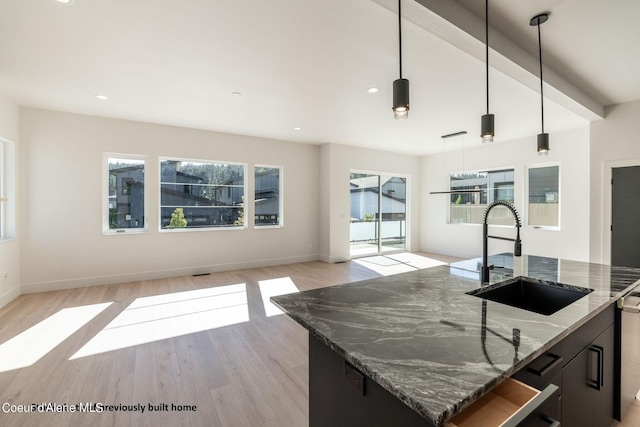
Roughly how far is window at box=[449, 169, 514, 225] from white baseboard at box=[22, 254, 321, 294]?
4438mm

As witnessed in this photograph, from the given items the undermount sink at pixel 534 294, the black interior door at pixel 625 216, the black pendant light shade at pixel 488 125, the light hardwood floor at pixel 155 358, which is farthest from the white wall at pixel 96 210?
the black interior door at pixel 625 216

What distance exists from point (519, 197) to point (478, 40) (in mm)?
5117

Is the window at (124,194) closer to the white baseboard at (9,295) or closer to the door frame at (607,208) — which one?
the white baseboard at (9,295)

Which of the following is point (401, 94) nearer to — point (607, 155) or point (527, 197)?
point (607, 155)

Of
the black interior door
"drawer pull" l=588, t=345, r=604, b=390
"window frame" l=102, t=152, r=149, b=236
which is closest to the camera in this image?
"drawer pull" l=588, t=345, r=604, b=390

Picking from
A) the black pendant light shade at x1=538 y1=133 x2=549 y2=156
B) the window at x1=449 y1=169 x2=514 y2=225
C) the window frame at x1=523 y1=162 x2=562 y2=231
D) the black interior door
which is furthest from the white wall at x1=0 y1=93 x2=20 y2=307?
the window frame at x1=523 y1=162 x2=562 y2=231

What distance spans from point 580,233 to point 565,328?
18.8 feet

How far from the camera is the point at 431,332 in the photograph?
3.61 ft

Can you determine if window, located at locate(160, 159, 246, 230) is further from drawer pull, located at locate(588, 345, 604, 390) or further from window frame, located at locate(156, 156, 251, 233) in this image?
drawer pull, located at locate(588, 345, 604, 390)

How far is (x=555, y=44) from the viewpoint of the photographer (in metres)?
2.72

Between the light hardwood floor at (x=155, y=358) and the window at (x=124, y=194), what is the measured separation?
1.19m

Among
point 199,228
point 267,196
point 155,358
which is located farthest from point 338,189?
point 155,358

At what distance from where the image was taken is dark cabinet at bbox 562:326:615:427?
4.18ft

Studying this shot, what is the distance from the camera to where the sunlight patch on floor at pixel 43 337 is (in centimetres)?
250
